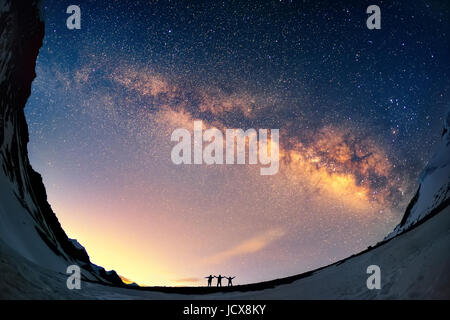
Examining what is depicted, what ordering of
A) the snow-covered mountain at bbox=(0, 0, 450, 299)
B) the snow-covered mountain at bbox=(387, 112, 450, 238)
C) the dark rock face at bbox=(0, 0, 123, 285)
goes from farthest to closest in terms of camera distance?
1. the snow-covered mountain at bbox=(387, 112, 450, 238)
2. the dark rock face at bbox=(0, 0, 123, 285)
3. the snow-covered mountain at bbox=(0, 0, 450, 299)

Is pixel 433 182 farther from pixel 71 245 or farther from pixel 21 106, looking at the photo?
pixel 71 245

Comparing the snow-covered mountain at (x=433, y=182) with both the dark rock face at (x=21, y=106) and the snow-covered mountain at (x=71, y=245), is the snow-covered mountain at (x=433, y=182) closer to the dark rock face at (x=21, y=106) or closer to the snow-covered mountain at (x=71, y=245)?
the snow-covered mountain at (x=71, y=245)

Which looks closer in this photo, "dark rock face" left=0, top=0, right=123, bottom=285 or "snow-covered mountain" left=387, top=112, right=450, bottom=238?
"dark rock face" left=0, top=0, right=123, bottom=285

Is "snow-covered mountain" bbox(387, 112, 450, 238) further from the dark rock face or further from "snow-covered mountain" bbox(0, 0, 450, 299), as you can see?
the dark rock face

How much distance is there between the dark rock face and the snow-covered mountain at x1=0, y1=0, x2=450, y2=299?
6cm

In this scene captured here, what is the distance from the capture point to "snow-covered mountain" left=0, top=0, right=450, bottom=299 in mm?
6508

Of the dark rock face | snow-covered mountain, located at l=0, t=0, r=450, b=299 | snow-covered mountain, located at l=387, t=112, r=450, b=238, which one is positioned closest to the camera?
snow-covered mountain, located at l=0, t=0, r=450, b=299

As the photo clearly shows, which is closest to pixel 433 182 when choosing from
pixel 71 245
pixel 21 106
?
pixel 21 106

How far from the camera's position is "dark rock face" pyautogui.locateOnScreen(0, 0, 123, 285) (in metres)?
12.7

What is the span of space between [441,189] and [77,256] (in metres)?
26.4

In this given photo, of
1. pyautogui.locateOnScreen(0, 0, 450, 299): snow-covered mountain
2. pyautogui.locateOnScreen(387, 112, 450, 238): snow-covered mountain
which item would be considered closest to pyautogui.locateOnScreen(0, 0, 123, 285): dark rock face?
pyautogui.locateOnScreen(0, 0, 450, 299): snow-covered mountain

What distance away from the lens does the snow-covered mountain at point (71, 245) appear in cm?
651
